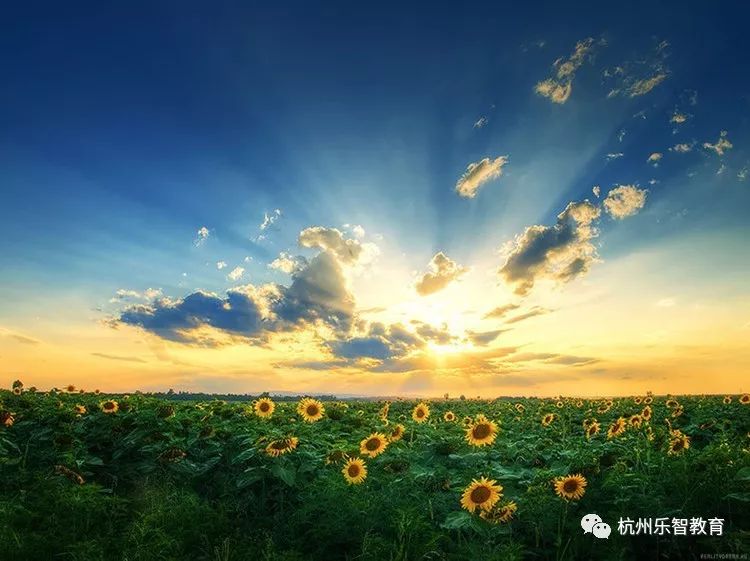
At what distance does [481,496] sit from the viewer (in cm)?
620

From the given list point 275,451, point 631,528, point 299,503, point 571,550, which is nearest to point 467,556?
point 571,550

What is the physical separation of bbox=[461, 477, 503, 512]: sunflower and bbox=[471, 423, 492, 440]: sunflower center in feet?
6.67

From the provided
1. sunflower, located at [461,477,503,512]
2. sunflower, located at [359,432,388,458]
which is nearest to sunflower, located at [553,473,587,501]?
sunflower, located at [461,477,503,512]

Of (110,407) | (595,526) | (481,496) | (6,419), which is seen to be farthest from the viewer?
(110,407)

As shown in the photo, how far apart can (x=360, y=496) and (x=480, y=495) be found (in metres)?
1.71

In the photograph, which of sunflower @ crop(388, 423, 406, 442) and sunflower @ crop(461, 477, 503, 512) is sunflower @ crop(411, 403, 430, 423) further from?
sunflower @ crop(461, 477, 503, 512)

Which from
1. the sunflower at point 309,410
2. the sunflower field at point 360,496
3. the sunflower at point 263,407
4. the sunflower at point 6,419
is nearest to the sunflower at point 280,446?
the sunflower field at point 360,496

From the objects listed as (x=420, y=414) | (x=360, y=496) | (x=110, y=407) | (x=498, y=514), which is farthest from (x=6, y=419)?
(x=498, y=514)

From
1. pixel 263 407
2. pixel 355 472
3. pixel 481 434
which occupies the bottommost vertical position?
pixel 355 472

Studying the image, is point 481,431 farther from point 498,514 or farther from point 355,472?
point 498,514

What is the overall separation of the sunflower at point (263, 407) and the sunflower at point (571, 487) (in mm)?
6851

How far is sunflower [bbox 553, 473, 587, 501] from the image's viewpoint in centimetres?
638

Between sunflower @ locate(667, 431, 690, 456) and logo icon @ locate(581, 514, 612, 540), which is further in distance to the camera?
sunflower @ locate(667, 431, 690, 456)

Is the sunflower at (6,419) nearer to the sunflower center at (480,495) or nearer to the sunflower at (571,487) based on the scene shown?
the sunflower center at (480,495)
